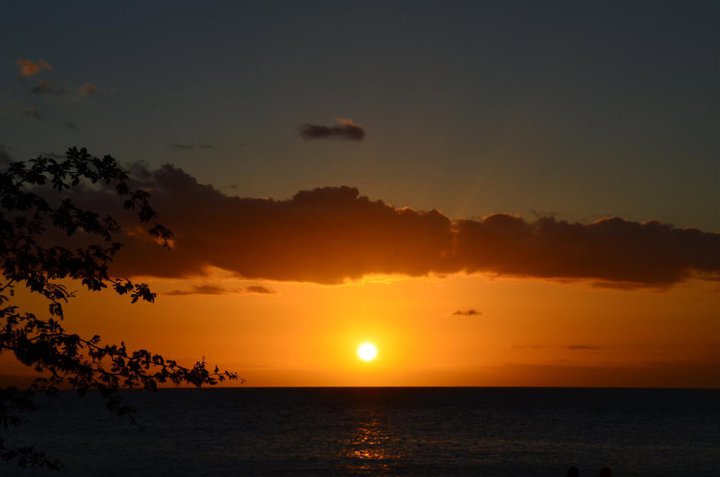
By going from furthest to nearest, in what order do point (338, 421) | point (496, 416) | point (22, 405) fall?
point (496, 416) → point (338, 421) → point (22, 405)

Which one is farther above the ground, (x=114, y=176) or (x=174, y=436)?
(x=114, y=176)

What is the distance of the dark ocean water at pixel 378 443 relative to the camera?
242ft

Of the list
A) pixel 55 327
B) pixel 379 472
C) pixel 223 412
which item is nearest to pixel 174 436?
pixel 379 472

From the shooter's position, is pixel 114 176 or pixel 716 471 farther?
pixel 716 471

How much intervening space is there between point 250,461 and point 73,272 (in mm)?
69814

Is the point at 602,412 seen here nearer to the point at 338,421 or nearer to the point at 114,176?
the point at 338,421

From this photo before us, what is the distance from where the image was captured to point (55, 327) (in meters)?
12.6

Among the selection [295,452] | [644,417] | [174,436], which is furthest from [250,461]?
[644,417]

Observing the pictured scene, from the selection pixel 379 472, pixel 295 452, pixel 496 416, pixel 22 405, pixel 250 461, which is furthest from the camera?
pixel 496 416

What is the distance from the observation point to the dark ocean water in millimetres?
73688

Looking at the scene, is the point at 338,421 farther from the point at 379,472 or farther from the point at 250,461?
the point at 379,472

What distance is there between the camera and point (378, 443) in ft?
325

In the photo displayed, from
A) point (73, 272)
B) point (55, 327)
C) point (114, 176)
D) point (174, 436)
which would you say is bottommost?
point (174, 436)

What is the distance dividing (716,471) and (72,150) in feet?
227
